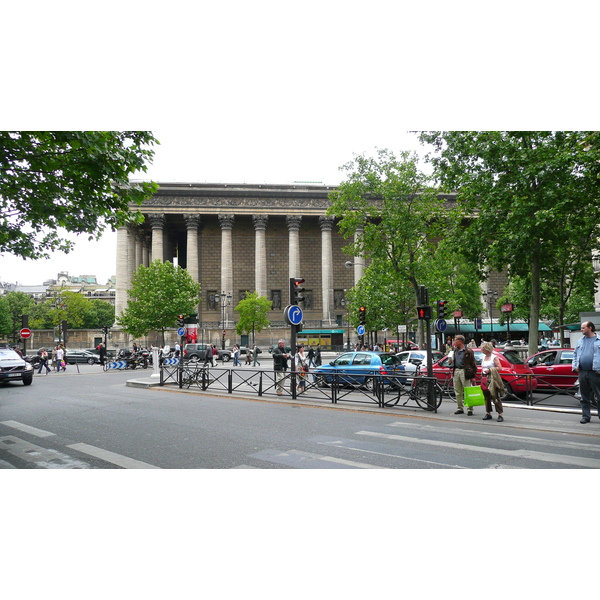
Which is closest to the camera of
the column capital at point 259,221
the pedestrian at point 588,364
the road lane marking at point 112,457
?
the road lane marking at point 112,457

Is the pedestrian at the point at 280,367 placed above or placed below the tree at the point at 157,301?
below

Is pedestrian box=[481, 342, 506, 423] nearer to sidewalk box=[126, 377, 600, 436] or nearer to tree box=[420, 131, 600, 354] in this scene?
sidewalk box=[126, 377, 600, 436]

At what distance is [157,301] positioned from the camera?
50.3m

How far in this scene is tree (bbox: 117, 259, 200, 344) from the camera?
50.5m

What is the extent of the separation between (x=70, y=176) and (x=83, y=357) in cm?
4129

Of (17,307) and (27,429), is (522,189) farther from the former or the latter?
(17,307)

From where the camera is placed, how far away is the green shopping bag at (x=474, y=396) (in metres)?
11.1

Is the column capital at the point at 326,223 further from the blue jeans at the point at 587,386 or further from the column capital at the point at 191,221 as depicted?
the blue jeans at the point at 587,386

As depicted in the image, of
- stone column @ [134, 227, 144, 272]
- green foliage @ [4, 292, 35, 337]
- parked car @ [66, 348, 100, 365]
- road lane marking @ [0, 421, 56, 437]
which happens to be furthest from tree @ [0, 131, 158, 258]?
green foliage @ [4, 292, 35, 337]

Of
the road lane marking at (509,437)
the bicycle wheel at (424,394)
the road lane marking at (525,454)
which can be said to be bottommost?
the road lane marking at (509,437)

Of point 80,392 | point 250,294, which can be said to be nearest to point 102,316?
point 250,294

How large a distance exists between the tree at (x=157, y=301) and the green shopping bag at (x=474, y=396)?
42657mm

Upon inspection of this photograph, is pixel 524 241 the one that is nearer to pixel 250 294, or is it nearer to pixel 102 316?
pixel 250 294

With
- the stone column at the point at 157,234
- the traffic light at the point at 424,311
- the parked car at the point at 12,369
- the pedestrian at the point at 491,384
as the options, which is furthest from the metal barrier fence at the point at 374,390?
→ the stone column at the point at 157,234
